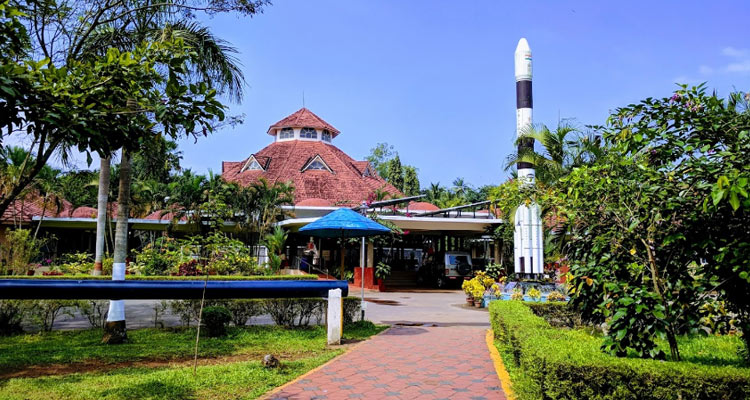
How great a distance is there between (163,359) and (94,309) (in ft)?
11.3

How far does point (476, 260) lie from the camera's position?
28.0 meters

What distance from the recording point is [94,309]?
1021cm

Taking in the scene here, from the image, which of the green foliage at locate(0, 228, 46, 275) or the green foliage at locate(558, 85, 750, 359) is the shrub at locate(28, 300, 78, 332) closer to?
the green foliage at locate(558, 85, 750, 359)

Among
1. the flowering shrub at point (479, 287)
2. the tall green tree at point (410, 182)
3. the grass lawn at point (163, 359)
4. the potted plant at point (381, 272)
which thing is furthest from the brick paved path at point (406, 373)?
the tall green tree at point (410, 182)

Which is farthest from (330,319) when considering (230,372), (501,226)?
(501,226)

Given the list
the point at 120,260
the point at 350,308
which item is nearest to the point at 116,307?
the point at 120,260

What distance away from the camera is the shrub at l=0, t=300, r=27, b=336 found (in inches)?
368

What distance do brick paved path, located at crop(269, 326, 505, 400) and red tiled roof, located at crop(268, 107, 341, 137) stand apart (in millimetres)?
35040

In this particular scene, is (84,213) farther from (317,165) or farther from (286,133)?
(286,133)

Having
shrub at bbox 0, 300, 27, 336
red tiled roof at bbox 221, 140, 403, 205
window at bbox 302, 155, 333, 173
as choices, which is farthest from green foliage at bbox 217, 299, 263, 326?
window at bbox 302, 155, 333, 173

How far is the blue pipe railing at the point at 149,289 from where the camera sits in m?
7.65

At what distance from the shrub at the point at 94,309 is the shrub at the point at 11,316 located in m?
0.88

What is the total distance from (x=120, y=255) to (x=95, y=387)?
3.40m

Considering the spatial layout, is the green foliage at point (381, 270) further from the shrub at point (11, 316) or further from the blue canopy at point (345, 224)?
the shrub at point (11, 316)
